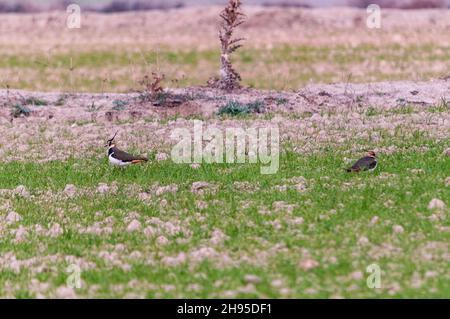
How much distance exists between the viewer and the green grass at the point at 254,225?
35.5ft

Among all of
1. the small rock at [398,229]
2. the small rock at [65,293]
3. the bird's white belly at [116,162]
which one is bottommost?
the small rock at [65,293]

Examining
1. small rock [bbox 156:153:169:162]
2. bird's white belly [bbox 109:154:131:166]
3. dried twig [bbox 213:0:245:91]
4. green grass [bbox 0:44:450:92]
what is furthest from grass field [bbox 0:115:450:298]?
green grass [bbox 0:44:450:92]

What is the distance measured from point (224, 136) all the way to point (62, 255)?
7316 millimetres

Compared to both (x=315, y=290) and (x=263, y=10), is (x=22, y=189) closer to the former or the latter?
(x=315, y=290)

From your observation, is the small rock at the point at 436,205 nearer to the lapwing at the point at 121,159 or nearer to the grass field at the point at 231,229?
the grass field at the point at 231,229

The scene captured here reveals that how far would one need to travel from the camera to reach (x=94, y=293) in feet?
35.3

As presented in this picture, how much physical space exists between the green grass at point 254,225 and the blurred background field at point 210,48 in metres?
10.9

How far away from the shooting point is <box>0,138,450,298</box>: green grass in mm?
10812

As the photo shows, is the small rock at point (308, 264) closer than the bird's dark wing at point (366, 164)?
Yes

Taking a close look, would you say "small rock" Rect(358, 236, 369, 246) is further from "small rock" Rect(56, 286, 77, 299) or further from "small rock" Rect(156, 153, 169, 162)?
"small rock" Rect(156, 153, 169, 162)

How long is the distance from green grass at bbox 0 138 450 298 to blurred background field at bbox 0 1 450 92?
35.6 ft

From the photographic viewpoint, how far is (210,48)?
43594 mm

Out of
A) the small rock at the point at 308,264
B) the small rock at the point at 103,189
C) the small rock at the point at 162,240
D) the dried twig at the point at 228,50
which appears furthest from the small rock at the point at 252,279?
the dried twig at the point at 228,50


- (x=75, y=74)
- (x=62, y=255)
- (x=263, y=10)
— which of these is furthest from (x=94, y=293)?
(x=263, y=10)
